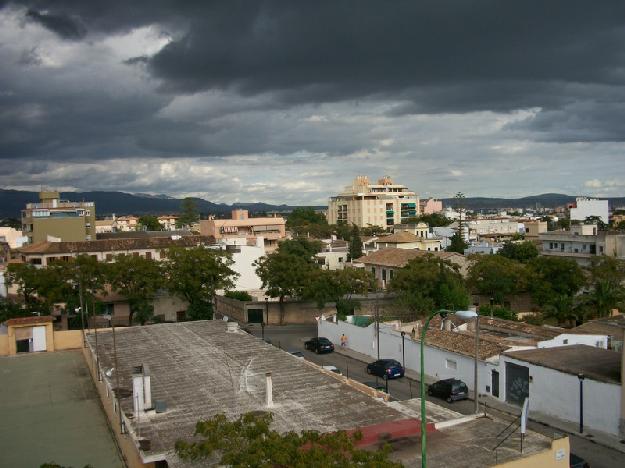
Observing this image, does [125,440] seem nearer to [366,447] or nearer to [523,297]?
[366,447]

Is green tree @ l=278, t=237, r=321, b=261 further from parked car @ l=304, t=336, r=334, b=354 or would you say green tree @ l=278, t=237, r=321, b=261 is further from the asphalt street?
parked car @ l=304, t=336, r=334, b=354

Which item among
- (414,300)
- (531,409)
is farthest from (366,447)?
(414,300)

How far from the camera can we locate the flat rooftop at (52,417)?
66.1 ft

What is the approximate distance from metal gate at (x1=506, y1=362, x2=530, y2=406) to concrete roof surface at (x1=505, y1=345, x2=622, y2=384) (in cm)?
63

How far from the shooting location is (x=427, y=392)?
105ft

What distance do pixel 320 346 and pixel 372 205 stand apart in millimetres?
137873

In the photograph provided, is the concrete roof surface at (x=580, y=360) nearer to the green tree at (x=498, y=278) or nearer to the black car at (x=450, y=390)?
the black car at (x=450, y=390)

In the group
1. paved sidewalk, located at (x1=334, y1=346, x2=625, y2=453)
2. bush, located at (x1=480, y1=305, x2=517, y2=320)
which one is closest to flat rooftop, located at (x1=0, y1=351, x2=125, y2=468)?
paved sidewalk, located at (x1=334, y1=346, x2=625, y2=453)

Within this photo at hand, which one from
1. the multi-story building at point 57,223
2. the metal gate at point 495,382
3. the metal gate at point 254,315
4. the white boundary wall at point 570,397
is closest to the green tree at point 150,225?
the multi-story building at point 57,223

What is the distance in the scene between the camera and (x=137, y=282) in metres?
49.7

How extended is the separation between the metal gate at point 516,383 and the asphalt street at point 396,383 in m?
1.15

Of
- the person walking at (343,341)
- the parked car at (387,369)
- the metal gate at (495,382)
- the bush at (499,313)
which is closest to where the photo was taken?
the metal gate at (495,382)

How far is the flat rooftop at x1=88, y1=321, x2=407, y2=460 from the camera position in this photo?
62.4ft

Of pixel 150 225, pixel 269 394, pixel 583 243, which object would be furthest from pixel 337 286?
pixel 150 225
